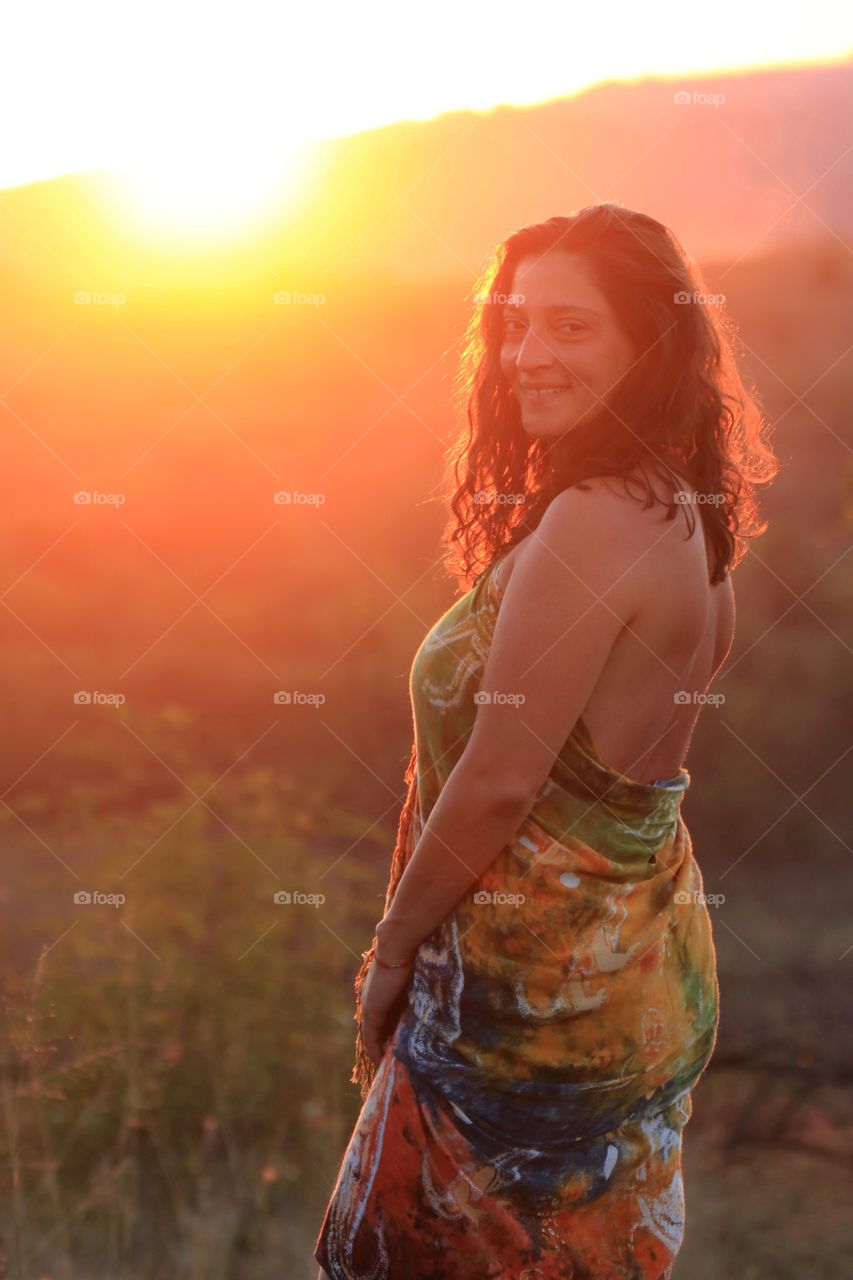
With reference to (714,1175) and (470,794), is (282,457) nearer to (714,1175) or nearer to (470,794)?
(714,1175)

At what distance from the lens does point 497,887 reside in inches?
60.2

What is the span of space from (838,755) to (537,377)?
240 inches

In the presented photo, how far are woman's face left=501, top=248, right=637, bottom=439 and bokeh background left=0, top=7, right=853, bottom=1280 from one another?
0.39 metres

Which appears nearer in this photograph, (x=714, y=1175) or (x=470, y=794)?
(x=470, y=794)

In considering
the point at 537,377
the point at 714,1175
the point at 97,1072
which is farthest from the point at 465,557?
the point at 714,1175
